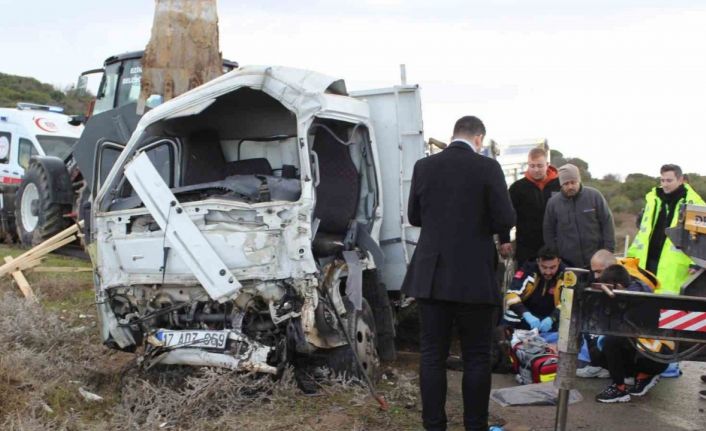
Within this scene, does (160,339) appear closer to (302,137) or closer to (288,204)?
(288,204)

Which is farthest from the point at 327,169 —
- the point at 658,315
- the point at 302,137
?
the point at 658,315

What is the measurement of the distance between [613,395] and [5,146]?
12.2 metres

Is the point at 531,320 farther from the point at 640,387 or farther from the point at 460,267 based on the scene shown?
the point at 460,267

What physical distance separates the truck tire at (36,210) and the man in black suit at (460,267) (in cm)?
927

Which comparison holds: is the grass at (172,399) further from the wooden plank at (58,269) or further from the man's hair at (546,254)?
the wooden plank at (58,269)

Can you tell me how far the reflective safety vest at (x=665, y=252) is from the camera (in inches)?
223

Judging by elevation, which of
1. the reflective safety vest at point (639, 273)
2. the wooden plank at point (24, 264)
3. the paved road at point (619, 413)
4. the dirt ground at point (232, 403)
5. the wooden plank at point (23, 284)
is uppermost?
the reflective safety vest at point (639, 273)

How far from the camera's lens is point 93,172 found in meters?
6.77

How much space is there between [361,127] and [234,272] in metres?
1.96

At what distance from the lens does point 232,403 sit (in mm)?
5715

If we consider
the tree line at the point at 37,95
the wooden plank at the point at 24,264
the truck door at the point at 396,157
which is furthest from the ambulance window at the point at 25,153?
the tree line at the point at 37,95

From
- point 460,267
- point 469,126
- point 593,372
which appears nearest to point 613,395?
point 593,372

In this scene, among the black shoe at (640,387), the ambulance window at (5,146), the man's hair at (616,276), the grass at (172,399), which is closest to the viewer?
the grass at (172,399)

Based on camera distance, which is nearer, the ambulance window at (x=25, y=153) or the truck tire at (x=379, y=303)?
the truck tire at (x=379, y=303)
